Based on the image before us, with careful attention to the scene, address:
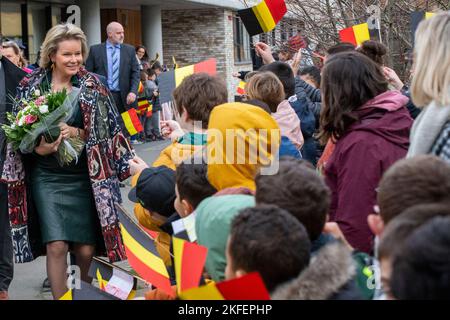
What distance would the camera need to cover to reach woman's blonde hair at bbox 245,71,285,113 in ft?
19.4

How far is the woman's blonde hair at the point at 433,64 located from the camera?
136 inches

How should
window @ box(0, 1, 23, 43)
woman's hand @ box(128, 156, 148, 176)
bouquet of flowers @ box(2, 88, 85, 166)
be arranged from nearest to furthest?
woman's hand @ box(128, 156, 148, 176) → bouquet of flowers @ box(2, 88, 85, 166) → window @ box(0, 1, 23, 43)

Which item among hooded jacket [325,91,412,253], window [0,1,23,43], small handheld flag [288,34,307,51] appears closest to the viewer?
hooded jacket [325,91,412,253]

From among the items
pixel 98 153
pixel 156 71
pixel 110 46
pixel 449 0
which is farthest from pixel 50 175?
pixel 156 71

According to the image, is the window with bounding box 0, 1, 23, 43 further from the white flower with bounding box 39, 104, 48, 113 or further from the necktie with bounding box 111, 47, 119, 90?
the white flower with bounding box 39, 104, 48, 113

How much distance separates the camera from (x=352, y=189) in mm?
3674

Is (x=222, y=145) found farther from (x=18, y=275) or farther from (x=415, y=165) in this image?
(x=18, y=275)

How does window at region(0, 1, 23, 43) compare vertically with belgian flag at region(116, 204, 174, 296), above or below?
above

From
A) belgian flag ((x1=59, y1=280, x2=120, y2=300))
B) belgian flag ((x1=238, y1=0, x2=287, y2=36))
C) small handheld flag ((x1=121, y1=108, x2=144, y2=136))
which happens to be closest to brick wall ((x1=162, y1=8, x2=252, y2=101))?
belgian flag ((x1=238, y1=0, x2=287, y2=36))

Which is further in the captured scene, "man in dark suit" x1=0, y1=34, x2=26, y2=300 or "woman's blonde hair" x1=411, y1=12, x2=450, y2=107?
"man in dark suit" x1=0, y1=34, x2=26, y2=300

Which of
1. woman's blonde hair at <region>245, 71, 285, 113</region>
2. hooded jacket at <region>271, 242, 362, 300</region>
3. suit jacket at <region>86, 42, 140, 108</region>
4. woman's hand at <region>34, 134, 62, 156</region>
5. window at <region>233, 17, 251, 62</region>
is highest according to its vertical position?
window at <region>233, 17, 251, 62</region>

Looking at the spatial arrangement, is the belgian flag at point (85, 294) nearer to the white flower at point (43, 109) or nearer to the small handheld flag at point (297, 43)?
the white flower at point (43, 109)

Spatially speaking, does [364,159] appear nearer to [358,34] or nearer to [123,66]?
[358,34]

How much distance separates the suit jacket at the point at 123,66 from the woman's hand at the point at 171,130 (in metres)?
7.56
